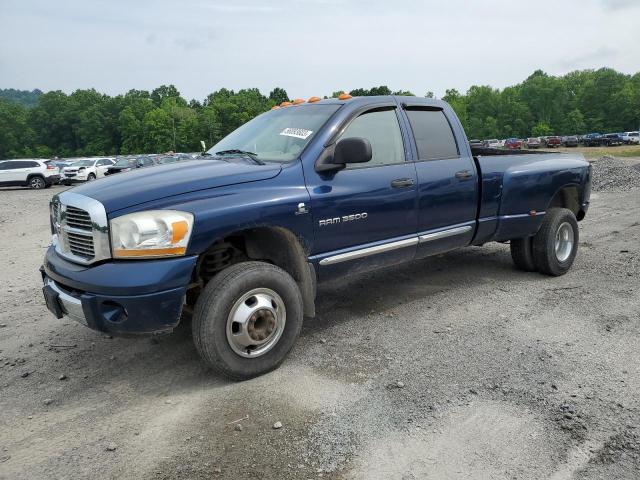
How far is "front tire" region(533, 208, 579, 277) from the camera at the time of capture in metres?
5.65

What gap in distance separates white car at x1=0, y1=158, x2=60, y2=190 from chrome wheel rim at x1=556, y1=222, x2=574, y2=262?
91.6 feet

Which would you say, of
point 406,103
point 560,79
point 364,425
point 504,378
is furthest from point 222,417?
point 560,79

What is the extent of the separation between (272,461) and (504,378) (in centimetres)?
169

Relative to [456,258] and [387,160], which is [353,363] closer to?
[387,160]

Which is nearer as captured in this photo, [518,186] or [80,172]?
[518,186]

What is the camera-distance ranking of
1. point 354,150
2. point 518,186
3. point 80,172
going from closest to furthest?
point 354,150 → point 518,186 → point 80,172

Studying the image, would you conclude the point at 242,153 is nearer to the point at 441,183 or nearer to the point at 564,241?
the point at 441,183

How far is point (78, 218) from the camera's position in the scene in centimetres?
333

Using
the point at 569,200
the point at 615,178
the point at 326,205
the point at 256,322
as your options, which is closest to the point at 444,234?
the point at 326,205

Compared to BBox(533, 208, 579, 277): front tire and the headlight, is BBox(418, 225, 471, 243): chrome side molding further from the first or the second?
the headlight

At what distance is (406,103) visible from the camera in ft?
15.4

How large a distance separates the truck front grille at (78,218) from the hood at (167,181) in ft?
0.41

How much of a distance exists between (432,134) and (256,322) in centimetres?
255

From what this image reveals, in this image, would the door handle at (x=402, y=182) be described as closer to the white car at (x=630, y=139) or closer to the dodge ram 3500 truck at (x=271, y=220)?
the dodge ram 3500 truck at (x=271, y=220)
